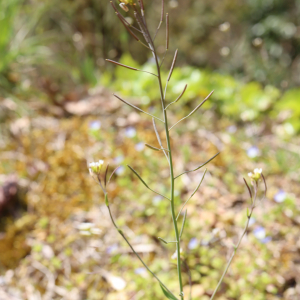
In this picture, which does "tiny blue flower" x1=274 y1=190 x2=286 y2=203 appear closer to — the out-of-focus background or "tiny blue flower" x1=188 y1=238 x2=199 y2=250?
the out-of-focus background

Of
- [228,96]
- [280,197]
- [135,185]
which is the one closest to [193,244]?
[280,197]

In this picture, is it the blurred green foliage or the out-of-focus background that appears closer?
the out-of-focus background

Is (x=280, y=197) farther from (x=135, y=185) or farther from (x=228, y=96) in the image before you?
(x=228, y=96)

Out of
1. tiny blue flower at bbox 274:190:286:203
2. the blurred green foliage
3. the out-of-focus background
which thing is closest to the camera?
the out-of-focus background

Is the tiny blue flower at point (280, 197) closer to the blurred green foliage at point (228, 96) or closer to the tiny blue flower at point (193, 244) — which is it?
the tiny blue flower at point (193, 244)

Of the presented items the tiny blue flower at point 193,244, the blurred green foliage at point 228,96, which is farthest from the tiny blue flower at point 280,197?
the blurred green foliage at point 228,96

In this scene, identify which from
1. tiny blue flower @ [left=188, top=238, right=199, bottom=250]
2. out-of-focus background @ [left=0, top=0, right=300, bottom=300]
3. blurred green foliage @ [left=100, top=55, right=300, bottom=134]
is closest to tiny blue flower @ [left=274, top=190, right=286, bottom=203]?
out-of-focus background @ [left=0, top=0, right=300, bottom=300]

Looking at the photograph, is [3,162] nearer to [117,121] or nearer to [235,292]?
[117,121]

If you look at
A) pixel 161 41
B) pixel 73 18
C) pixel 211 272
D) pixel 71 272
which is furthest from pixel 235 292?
pixel 73 18
